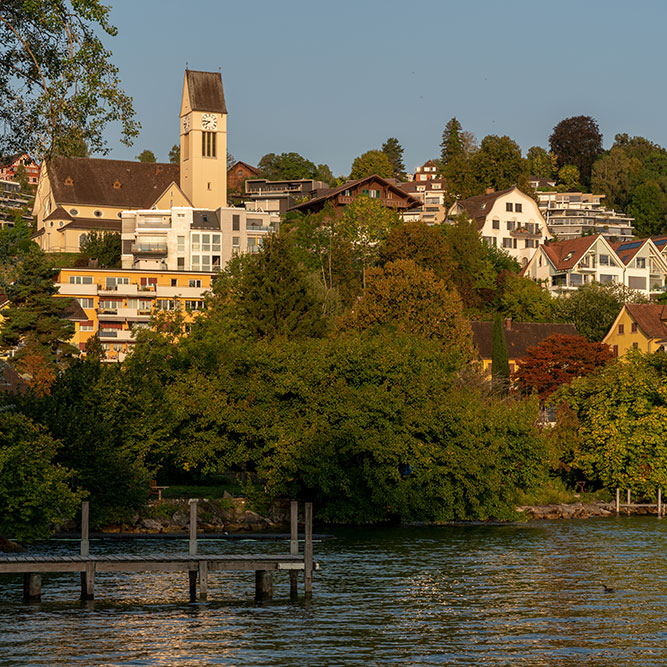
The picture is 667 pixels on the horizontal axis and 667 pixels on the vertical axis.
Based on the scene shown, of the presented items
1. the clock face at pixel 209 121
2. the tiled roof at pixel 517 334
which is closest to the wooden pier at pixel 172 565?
the tiled roof at pixel 517 334

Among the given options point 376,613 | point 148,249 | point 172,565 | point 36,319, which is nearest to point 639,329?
point 36,319

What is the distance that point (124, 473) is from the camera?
172ft

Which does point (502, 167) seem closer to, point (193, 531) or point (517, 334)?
point (517, 334)

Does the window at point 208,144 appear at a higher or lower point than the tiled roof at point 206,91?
lower

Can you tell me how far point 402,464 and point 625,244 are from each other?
85.0 meters

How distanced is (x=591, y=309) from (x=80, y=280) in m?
51.4

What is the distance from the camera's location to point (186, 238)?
13050 centimetres

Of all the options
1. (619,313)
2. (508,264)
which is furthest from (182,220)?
(619,313)

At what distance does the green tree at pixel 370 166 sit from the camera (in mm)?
177000

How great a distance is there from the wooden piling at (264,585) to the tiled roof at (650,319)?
72.1 m

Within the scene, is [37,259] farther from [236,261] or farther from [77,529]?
[77,529]

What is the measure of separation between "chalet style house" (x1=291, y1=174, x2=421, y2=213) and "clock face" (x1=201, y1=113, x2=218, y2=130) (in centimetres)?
1569

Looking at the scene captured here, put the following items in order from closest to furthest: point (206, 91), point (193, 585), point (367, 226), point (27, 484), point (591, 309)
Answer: point (193, 585) → point (27, 484) → point (591, 309) → point (367, 226) → point (206, 91)

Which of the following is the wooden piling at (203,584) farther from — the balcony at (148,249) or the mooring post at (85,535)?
the balcony at (148,249)
